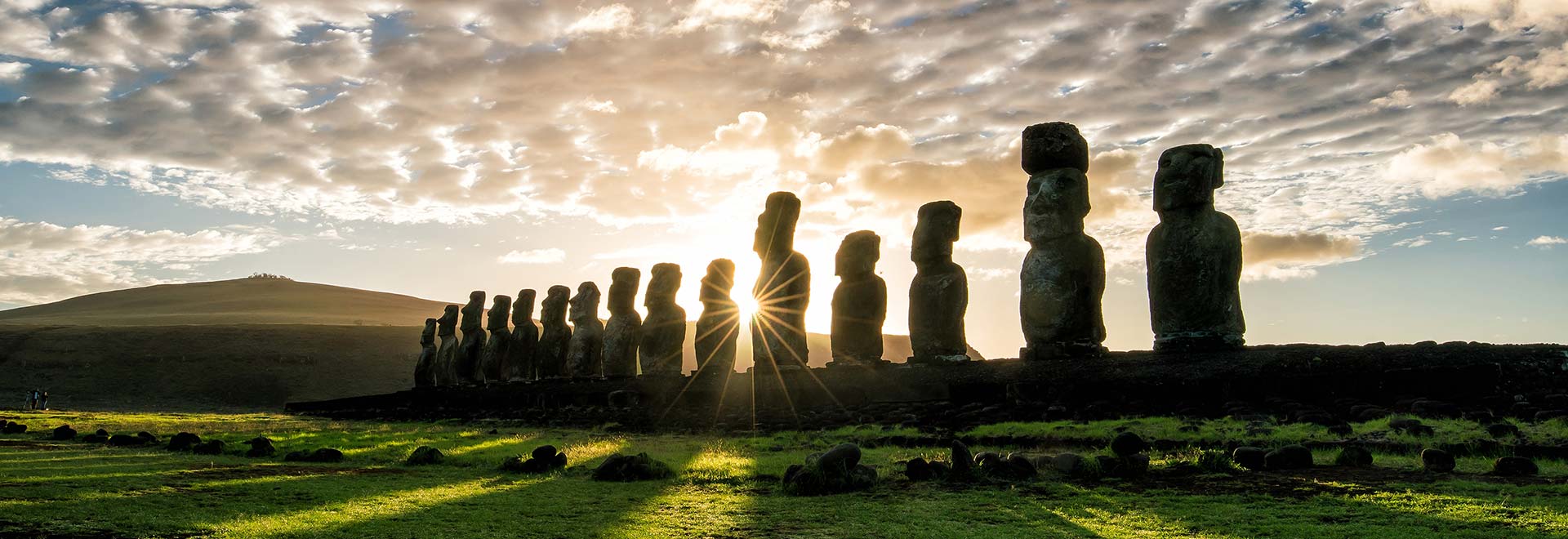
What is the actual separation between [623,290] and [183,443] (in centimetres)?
1305

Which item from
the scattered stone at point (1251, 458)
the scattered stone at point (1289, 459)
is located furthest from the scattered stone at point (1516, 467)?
the scattered stone at point (1251, 458)

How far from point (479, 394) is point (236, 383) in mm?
21084

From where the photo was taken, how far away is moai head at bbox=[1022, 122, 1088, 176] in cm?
1459

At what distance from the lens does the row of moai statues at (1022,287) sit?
12.8m

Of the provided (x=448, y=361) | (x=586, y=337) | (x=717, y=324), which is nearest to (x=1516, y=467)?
(x=717, y=324)

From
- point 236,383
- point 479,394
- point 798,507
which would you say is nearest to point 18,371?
point 236,383

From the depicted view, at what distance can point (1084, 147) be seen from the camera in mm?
14875

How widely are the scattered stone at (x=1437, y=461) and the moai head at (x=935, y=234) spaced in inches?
365

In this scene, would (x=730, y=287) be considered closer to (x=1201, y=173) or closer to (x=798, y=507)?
(x=1201, y=173)

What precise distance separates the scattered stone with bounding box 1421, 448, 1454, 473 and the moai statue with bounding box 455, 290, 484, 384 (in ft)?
86.3

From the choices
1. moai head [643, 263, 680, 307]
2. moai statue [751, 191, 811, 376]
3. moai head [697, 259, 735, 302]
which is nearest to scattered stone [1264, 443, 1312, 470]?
moai statue [751, 191, 811, 376]

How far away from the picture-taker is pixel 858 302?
16.9 m

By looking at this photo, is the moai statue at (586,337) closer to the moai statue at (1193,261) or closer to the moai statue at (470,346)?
the moai statue at (470,346)

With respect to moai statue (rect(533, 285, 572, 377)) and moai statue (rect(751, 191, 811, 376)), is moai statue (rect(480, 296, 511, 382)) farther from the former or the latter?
moai statue (rect(751, 191, 811, 376))
